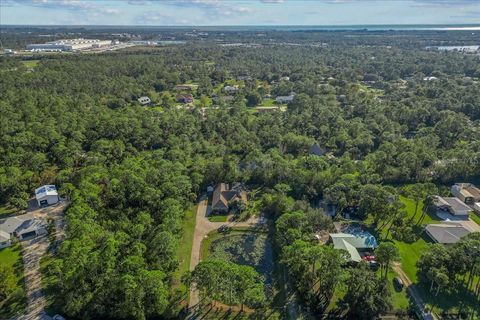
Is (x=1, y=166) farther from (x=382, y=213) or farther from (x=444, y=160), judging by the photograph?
(x=444, y=160)

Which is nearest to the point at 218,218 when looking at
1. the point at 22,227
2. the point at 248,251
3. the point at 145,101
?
the point at 248,251

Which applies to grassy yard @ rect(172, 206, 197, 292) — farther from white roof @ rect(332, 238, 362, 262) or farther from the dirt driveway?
white roof @ rect(332, 238, 362, 262)

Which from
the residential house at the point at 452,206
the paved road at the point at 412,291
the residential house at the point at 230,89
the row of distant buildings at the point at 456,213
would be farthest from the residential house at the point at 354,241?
the residential house at the point at 230,89

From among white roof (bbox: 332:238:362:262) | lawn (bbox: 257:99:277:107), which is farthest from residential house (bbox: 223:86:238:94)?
white roof (bbox: 332:238:362:262)

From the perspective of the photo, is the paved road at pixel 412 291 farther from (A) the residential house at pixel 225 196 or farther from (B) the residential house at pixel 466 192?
(A) the residential house at pixel 225 196

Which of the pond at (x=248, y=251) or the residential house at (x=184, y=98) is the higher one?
the residential house at (x=184, y=98)

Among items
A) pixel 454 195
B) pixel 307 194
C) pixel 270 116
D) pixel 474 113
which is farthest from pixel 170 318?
pixel 474 113
